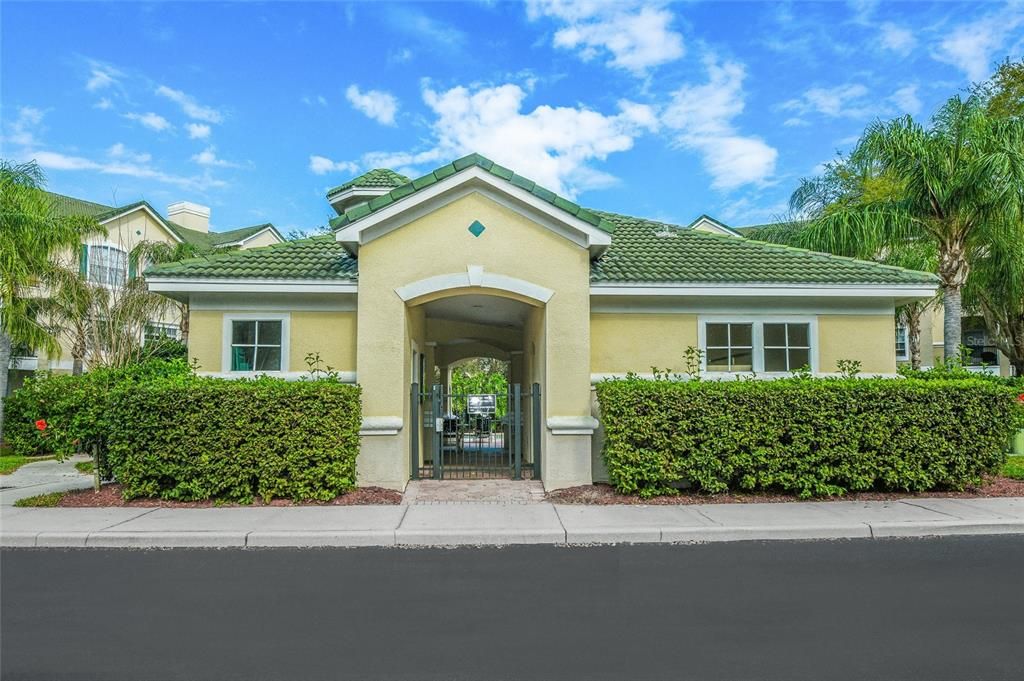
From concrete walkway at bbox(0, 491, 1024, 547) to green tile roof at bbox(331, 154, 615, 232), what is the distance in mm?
4765

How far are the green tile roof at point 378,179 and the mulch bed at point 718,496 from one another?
1032cm

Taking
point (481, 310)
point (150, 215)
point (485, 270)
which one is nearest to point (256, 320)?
point (485, 270)

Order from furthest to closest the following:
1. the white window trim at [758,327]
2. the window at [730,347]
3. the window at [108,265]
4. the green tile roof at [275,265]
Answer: the window at [108,265], the window at [730,347], the white window trim at [758,327], the green tile roof at [275,265]

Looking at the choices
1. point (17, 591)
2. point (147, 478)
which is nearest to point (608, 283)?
point (147, 478)

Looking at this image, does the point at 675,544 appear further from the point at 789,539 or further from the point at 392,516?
the point at 392,516

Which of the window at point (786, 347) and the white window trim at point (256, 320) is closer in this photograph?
the white window trim at point (256, 320)

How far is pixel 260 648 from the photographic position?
181 inches

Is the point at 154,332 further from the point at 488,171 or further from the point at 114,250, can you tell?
the point at 488,171

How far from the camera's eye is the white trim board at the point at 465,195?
10727mm

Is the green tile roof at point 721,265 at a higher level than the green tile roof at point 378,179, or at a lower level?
lower

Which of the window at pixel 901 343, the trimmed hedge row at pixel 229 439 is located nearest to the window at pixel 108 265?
the trimmed hedge row at pixel 229 439

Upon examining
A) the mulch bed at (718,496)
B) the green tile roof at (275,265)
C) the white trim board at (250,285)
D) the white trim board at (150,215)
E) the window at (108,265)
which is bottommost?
the mulch bed at (718,496)

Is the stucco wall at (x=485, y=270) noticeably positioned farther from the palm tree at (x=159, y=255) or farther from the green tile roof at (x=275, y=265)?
the palm tree at (x=159, y=255)

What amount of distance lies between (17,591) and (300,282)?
249 inches
